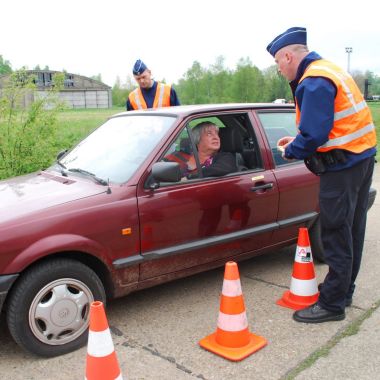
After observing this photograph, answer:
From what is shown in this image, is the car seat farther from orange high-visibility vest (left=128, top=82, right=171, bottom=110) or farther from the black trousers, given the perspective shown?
orange high-visibility vest (left=128, top=82, right=171, bottom=110)

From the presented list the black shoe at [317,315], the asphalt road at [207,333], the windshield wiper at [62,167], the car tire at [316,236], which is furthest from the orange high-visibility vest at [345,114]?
the windshield wiper at [62,167]

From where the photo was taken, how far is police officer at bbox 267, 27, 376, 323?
10.2ft

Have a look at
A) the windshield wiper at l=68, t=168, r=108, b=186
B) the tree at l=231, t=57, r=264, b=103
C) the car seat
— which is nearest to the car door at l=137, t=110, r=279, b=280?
the car seat

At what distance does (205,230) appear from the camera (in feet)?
12.3

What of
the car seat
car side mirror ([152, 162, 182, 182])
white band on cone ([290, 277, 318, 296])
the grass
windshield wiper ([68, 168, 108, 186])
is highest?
the car seat

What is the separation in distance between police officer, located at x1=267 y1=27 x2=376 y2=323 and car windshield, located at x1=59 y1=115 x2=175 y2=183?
1.06 metres

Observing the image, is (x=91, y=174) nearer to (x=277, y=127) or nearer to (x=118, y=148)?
(x=118, y=148)

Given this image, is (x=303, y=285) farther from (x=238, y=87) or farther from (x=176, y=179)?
(x=238, y=87)

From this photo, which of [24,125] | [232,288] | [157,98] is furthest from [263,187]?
[24,125]

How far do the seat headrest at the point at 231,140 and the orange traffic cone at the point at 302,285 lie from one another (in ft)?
3.60

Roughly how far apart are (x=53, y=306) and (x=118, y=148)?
4.65 feet

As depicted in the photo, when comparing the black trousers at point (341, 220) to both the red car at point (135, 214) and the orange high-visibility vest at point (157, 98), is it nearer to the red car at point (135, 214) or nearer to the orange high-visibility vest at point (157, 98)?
the red car at point (135, 214)

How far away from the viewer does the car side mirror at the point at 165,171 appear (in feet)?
10.9

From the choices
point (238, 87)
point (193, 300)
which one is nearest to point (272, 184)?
point (193, 300)
